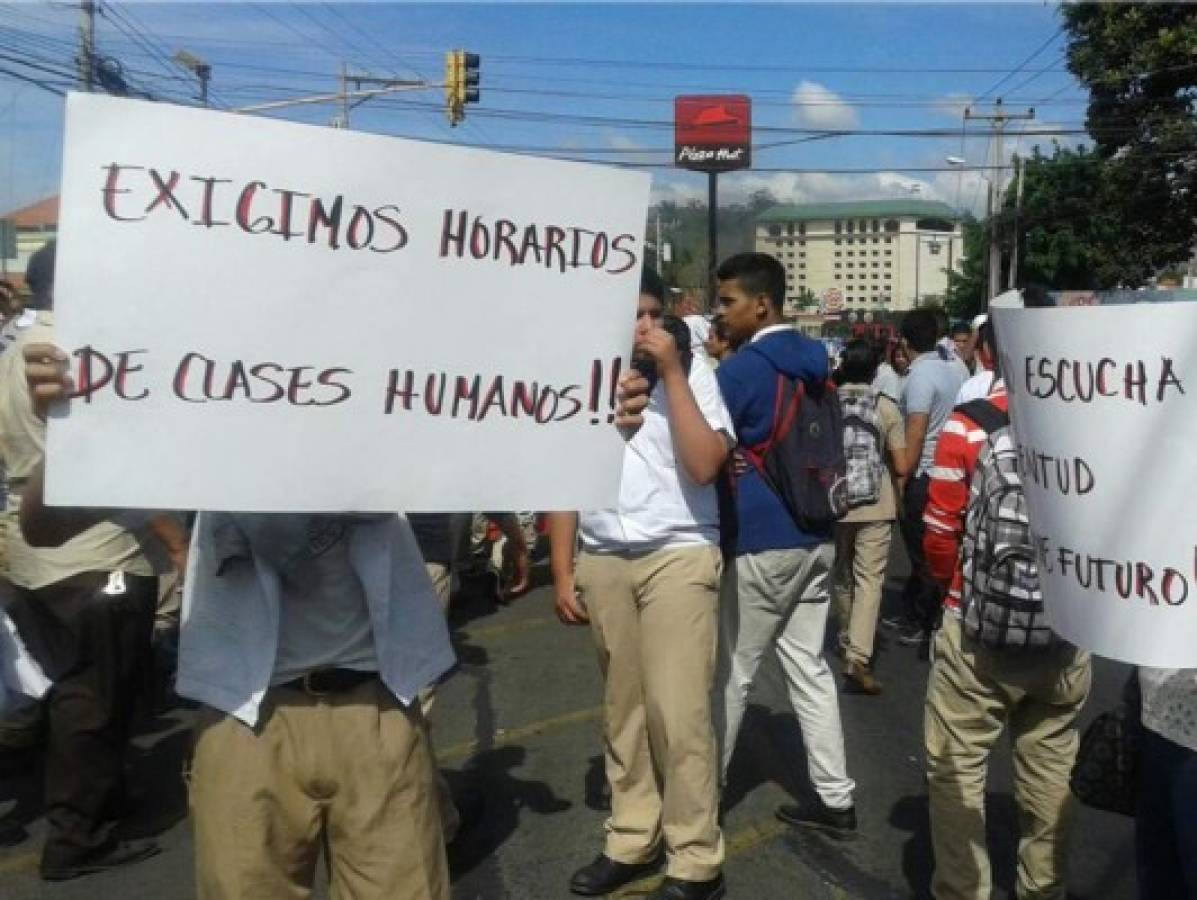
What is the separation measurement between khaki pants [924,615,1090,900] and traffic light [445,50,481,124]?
644 inches

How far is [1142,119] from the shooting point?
23.5 metres

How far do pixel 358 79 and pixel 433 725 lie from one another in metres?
23.5

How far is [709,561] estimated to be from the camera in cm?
366

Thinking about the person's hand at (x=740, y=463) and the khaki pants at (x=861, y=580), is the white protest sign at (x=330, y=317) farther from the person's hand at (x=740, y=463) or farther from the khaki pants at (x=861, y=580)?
the khaki pants at (x=861, y=580)

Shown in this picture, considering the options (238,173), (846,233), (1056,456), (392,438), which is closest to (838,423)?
(1056,456)

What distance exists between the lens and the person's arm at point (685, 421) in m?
3.12

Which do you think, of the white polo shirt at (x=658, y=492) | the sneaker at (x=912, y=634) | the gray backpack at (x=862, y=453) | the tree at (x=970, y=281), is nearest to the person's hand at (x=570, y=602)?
the white polo shirt at (x=658, y=492)

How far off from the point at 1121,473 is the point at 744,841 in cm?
263

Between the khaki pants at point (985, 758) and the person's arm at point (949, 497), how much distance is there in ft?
0.67

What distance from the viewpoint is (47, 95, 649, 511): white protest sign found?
6.48 feet

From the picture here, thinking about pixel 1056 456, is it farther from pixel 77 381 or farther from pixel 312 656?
pixel 77 381

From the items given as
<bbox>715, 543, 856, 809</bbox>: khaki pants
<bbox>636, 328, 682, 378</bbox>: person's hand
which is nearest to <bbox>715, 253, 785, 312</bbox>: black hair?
<bbox>715, 543, 856, 809</bbox>: khaki pants

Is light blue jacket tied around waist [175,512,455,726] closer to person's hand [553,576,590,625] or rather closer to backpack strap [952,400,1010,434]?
person's hand [553,576,590,625]

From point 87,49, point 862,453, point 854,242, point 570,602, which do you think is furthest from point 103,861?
point 854,242
